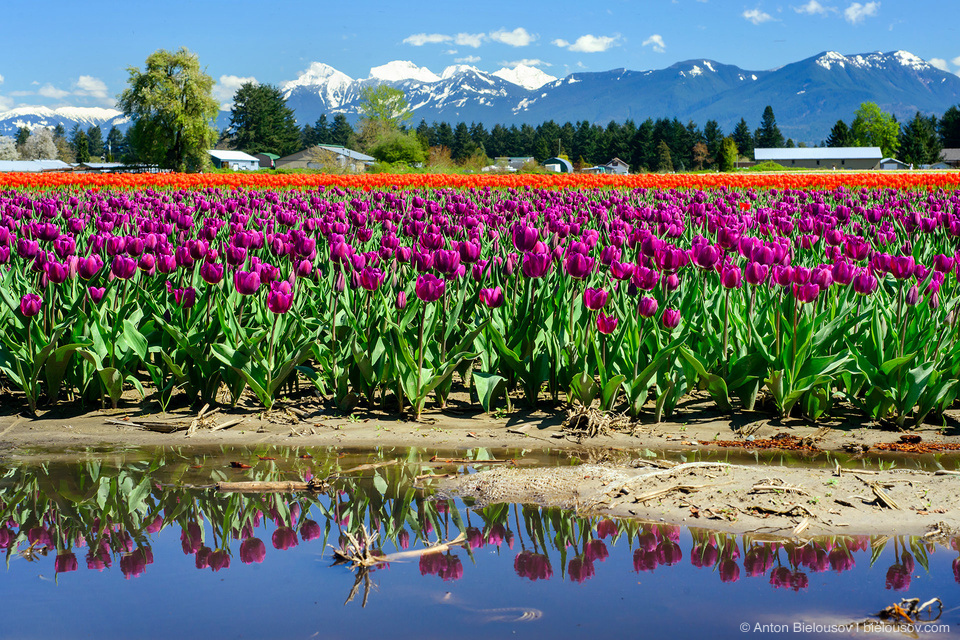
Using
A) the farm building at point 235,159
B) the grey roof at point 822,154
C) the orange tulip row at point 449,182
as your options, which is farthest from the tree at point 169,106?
the grey roof at point 822,154

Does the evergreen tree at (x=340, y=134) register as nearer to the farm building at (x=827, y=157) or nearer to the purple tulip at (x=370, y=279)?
the farm building at (x=827, y=157)

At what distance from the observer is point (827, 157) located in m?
143

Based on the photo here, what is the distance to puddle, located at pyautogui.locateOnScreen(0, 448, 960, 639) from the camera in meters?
2.30

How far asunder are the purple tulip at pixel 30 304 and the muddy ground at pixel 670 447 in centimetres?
58

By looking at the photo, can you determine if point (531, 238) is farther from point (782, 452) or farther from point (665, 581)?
point (665, 581)

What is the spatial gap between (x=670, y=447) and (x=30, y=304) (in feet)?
11.6

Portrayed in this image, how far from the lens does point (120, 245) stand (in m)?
5.25

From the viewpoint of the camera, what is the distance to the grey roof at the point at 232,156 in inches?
5022

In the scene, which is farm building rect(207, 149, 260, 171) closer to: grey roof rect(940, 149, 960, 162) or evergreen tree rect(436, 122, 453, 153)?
evergreen tree rect(436, 122, 453, 153)

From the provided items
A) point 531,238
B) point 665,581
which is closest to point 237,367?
point 531,238

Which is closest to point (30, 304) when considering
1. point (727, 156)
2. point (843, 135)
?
point (727, 156)

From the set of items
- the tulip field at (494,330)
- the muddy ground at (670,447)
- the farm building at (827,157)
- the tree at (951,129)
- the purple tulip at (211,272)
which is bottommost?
the muddy ground at (670,447)

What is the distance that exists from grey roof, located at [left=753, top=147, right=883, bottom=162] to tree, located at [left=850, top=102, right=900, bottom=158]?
202 centimetres

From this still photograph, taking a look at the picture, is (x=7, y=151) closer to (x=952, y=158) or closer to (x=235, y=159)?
(x=235, y=159)
